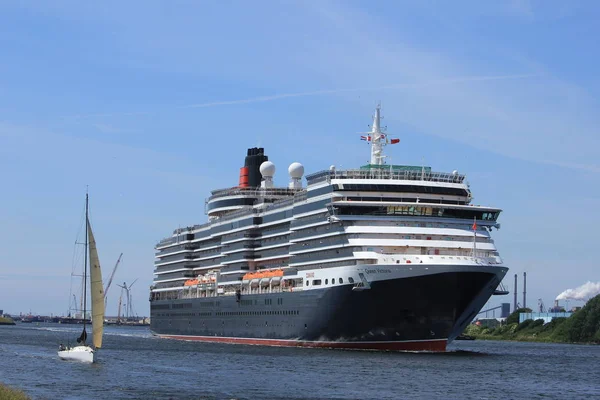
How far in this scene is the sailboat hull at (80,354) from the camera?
66688 mm

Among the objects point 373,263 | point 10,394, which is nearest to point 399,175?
point 373,263

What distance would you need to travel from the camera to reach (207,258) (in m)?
110

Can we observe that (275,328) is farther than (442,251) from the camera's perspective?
Yes

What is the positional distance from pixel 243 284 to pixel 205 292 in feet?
45.6

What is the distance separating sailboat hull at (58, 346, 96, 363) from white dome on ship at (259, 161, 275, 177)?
145ft

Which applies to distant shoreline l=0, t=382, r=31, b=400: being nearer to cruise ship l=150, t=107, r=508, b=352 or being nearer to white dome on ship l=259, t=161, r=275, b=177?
cruise ship l=150, t=107, r=508, b=352

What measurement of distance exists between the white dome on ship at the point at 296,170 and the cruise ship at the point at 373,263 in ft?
34.4

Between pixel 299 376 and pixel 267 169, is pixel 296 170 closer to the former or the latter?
pixel 267 169

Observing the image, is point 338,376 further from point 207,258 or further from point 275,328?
point 207,258

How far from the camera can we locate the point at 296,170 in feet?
342

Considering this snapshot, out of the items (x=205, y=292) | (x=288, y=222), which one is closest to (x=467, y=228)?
(x=288, y=222)

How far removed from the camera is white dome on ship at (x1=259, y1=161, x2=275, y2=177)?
10850cm

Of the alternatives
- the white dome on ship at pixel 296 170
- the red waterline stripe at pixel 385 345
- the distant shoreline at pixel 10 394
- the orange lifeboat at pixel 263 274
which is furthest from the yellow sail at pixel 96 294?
the white dome on ship at pixel 296 170

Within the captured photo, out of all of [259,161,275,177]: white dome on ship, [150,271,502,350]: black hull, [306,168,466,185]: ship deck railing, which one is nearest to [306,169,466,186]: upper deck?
[306,168,466,185]: ship deck railing
